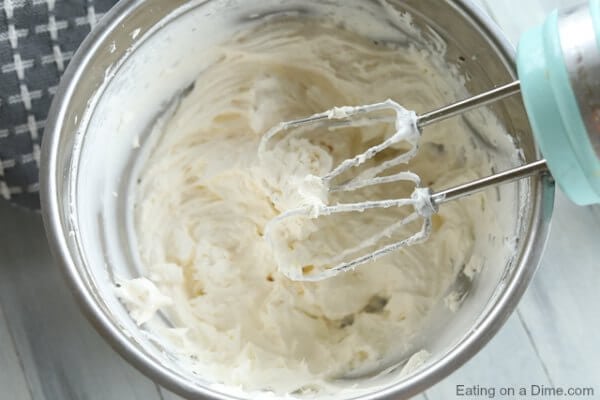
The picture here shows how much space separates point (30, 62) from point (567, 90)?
2.07 ft

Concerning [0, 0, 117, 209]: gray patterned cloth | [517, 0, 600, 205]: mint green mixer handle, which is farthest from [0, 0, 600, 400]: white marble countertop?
[517, 0, 600, 205]: mint green mixer handle

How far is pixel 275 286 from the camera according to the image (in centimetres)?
90

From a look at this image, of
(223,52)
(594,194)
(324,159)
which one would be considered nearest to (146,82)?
(223,52)

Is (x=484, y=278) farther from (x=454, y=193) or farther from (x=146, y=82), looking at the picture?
(x=146, y=82)

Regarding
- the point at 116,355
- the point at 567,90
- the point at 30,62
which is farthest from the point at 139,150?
the point at 567,90

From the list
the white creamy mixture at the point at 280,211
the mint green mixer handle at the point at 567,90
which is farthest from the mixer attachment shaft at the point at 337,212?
the mint green mixer handle at the point at 567,90

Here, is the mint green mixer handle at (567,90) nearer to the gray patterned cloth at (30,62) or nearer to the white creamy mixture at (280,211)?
the white creamy mixture at (280,211)

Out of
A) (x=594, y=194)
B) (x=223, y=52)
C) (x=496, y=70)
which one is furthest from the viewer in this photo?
(x=223, y=52)

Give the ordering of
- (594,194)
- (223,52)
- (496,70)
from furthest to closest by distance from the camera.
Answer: (223,52)
(496,70)
(594,194)

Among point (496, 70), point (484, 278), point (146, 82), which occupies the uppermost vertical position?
point (146, 82)

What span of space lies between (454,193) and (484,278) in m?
0.15

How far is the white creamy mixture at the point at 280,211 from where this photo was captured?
841 millimetres

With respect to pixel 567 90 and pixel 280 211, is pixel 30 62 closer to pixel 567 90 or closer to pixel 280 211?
pixel 280 211

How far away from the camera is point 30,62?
0.85m
